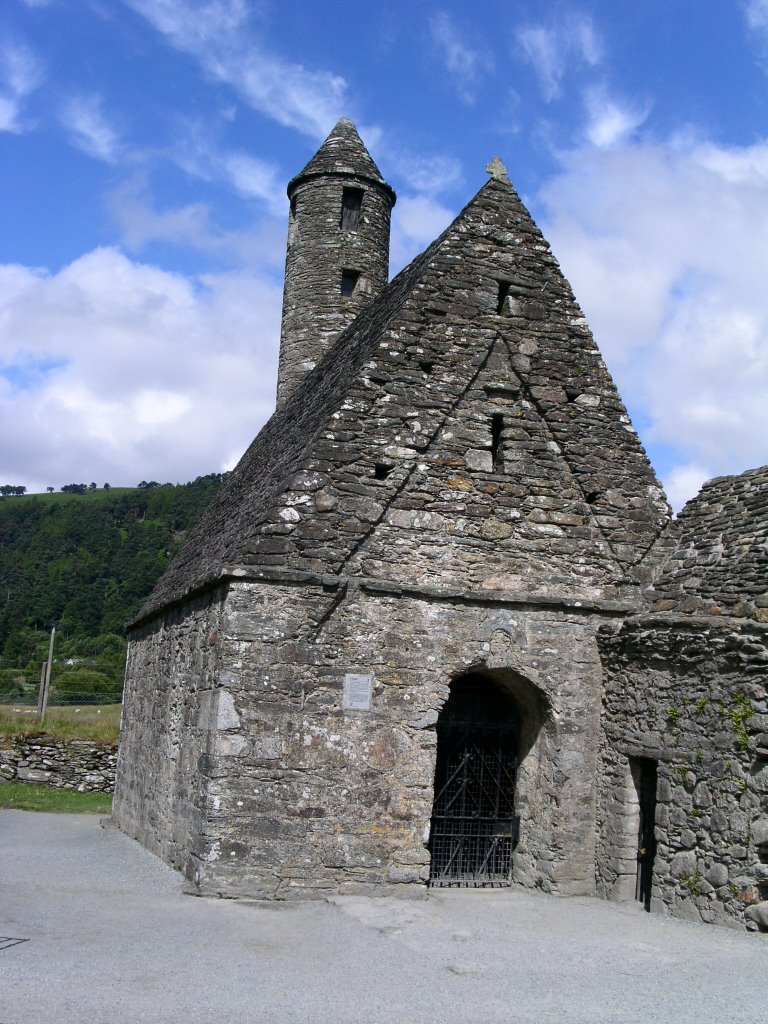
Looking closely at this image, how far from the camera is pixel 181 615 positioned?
487 inches

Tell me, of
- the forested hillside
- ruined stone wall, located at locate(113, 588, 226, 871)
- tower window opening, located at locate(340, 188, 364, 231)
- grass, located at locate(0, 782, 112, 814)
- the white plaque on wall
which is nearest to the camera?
the white plaque on wall

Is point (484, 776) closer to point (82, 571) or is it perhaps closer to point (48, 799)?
point (48, 799)

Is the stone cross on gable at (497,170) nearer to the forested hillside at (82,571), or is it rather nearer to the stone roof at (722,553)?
the stone roof at (722,553)

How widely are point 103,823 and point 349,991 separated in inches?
423

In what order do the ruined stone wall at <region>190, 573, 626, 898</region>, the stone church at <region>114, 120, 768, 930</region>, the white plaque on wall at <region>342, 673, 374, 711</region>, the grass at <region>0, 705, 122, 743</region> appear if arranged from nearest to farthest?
the stone church at <region>114, 120, 768, 930</region>
the ruined stone wall at <region>190, 573, 626, 898</region>
the white plaque on wall at <region>342, 673, 374, 711</region>
the grass at <region>0, 705, 122, 743</region>

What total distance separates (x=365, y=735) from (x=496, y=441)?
362 centimetres

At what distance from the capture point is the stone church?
29.9 feet

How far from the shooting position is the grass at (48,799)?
1798 cm

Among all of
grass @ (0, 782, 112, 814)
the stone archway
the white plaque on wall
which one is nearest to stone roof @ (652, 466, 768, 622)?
the stone archway

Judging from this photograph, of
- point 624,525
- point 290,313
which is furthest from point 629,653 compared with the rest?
point 290,313

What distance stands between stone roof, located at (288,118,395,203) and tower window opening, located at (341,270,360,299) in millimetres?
2009

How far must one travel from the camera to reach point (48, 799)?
63.4ft

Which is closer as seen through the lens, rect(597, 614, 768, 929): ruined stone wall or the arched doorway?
rect(597, 614, 768, 929): ruined stone wall

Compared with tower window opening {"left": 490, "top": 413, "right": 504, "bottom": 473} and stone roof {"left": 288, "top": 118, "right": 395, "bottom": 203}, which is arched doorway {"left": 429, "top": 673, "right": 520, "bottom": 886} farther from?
stone roof {"left": 288, "top": 118, "right": 395, "bottom": 203}
